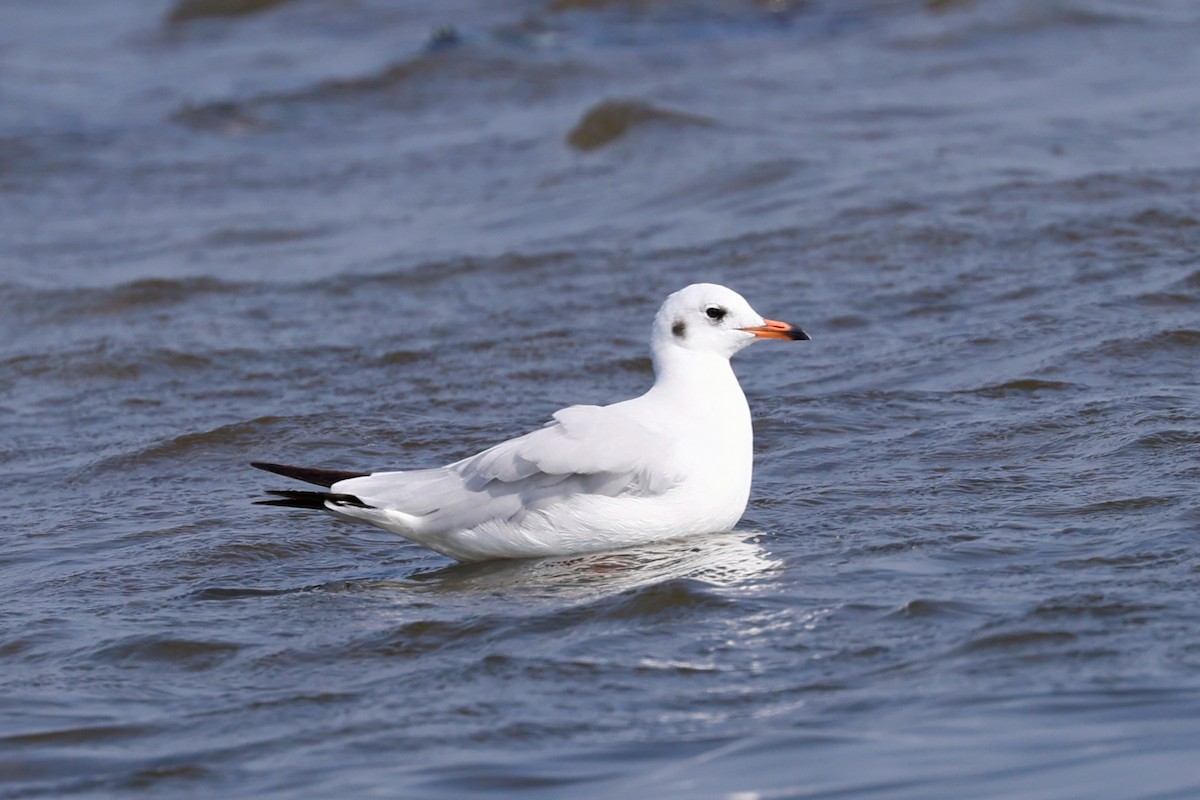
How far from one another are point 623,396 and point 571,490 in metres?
2.53

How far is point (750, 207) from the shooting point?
36.0 ft

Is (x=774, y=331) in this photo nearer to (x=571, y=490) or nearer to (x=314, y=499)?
(x=571, y=490)

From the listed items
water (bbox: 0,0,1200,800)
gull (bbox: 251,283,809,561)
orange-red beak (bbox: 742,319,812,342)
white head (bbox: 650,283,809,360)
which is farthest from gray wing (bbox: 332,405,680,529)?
orange-red beak (bbox: 742,319,812,342)

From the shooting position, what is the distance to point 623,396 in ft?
26.4

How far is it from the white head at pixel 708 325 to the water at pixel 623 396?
2.07 ft

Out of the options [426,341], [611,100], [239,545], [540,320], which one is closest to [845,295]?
[540,320]

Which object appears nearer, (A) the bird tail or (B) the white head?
(A) the bird tail

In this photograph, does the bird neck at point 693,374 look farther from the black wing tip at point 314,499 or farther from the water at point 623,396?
the black wing tip at point 314,499

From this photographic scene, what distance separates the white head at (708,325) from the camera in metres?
5.95

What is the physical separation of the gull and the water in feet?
0.39

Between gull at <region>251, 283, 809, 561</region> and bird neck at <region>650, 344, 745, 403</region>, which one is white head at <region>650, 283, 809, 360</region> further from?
gull at <region>251, 283, 809, 561</region>

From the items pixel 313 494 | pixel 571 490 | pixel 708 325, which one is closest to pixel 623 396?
pixel 708 325

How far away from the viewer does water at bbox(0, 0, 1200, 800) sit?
13.9 ft

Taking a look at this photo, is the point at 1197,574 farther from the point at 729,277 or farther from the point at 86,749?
the point at 729,277
